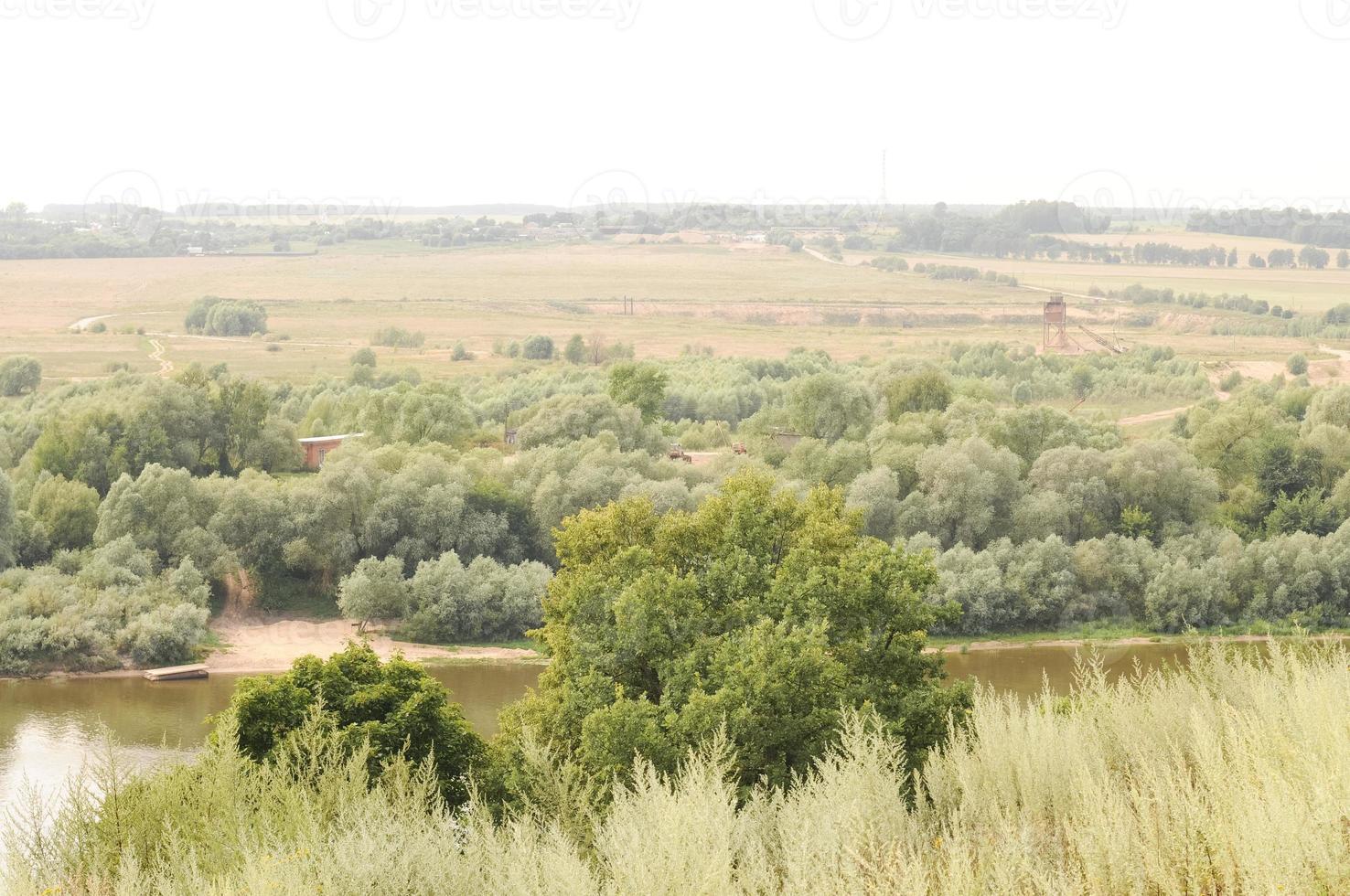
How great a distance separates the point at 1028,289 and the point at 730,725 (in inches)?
4151

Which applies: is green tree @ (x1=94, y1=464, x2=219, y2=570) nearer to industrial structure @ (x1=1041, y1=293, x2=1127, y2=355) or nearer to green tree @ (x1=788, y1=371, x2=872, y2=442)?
green tree @ (x1=788, y1=371, x2=872, y2=442)

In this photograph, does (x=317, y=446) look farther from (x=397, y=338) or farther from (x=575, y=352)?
(x=397, y=338)

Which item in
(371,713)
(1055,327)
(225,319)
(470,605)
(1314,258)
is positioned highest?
(1314,258)

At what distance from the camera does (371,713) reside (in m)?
19.9

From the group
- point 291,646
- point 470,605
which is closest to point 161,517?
point 291,646

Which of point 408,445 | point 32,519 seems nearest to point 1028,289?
point 408,445

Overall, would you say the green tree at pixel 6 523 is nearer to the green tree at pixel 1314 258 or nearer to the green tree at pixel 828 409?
the green tree at pixel 828 409

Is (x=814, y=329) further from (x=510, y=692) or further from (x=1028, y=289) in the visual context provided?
(x=510, y=692)

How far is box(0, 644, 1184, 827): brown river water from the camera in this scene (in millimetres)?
26906

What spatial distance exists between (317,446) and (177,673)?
53.3 ft

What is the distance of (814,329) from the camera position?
98750 mm

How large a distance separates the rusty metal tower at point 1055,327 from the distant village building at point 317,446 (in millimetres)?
47193

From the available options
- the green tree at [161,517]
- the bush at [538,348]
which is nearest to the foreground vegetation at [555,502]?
the green tree at [161,517]

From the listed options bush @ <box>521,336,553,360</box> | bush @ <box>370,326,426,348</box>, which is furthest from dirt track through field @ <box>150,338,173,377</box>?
bush @ <box>521,336,553,360</box>
